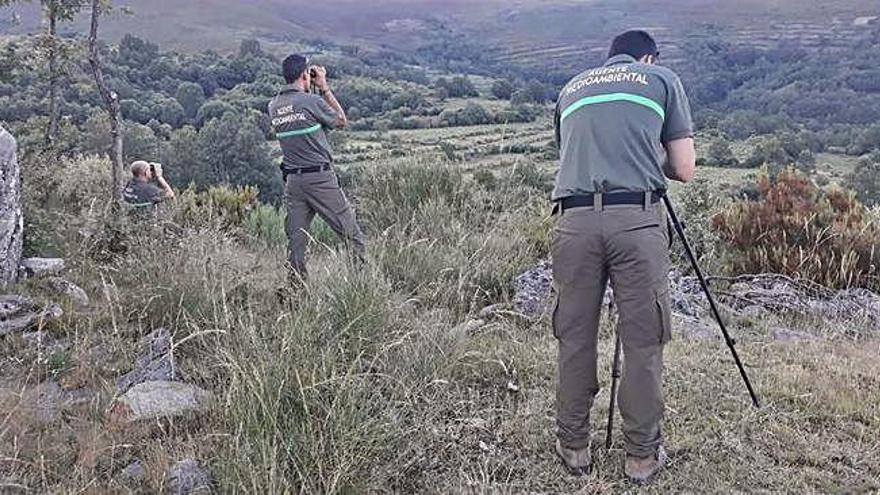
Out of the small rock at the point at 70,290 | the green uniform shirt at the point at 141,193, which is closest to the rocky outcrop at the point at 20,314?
the small rock at the point at 70,290

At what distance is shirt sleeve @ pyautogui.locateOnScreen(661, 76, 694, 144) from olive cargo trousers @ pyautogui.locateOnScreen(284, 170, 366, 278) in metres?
3.22

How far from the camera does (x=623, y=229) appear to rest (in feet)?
→ 11.0

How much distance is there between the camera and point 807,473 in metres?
3.58

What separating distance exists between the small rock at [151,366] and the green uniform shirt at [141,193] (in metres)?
4.12

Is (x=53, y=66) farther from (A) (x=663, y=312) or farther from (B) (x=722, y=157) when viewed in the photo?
(B) (x=722, y=157)

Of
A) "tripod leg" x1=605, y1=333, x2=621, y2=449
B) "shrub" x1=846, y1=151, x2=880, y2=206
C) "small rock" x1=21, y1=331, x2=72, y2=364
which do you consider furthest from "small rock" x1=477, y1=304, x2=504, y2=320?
"shrub" x1=846, y1=151, x2=880, y2=206

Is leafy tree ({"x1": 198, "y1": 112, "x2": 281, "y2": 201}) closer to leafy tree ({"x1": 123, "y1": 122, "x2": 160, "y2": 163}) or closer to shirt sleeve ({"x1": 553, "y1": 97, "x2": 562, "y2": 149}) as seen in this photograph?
leafy tree ({"x1": 123, "y1": 122, "x2": 160, "y2": 163})

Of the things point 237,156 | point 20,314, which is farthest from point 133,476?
point 237,156

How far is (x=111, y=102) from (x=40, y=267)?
2746mm

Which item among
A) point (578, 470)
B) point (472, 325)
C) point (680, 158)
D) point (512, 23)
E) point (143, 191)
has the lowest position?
point (578, 470)

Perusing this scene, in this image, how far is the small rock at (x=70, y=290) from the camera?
5.52 meters

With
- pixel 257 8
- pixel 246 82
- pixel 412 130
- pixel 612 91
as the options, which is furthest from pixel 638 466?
pixel 257 8

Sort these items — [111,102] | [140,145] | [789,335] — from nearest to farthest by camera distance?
[789,335], [111,102], [140,145]

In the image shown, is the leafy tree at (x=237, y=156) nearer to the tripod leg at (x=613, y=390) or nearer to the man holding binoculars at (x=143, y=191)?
the man holding binoculars at (x=143, y=191)
